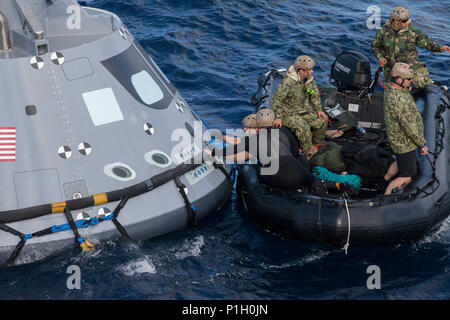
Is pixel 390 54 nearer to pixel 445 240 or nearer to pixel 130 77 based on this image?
pixel 445 240

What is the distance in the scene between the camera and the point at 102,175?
8094 millimetres

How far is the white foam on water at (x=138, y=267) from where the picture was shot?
312 inches

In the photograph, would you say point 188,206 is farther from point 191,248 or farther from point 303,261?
point 303,261

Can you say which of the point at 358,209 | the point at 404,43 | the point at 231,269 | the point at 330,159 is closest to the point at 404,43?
the point at 404,43

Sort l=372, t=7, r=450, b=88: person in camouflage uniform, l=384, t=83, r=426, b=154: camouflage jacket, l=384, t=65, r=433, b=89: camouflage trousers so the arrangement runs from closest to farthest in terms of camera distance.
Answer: l=384, t=83, r=426, b=154: camouflage jacket
l=372, t=7, r=450, b=88: person in camouflage uniform
l=384, t=65, r=433, b=89: camouflage trousers

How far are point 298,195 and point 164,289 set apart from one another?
208 centimetres

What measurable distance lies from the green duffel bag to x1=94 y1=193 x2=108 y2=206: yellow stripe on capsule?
3170 millimetres

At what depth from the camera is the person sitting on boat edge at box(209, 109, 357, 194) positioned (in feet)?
27.3

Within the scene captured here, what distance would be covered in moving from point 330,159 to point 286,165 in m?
1.32

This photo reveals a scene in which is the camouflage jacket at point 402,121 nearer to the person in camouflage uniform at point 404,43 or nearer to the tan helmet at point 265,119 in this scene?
the tan helmet at point 265,119

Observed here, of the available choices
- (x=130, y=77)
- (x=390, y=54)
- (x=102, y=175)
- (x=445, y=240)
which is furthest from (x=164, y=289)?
(x=390, y=54)

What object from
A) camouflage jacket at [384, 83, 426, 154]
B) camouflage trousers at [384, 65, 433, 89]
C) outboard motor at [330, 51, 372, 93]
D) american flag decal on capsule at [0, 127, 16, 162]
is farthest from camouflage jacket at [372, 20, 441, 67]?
american flag decal on capsule at [0, 127, 16, 162]

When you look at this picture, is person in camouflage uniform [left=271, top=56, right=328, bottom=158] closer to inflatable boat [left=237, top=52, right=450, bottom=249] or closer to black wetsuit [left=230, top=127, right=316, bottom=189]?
black wetsuit [left=230, top=127, right=316, bottom=189]

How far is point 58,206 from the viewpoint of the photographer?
25.5 ft
